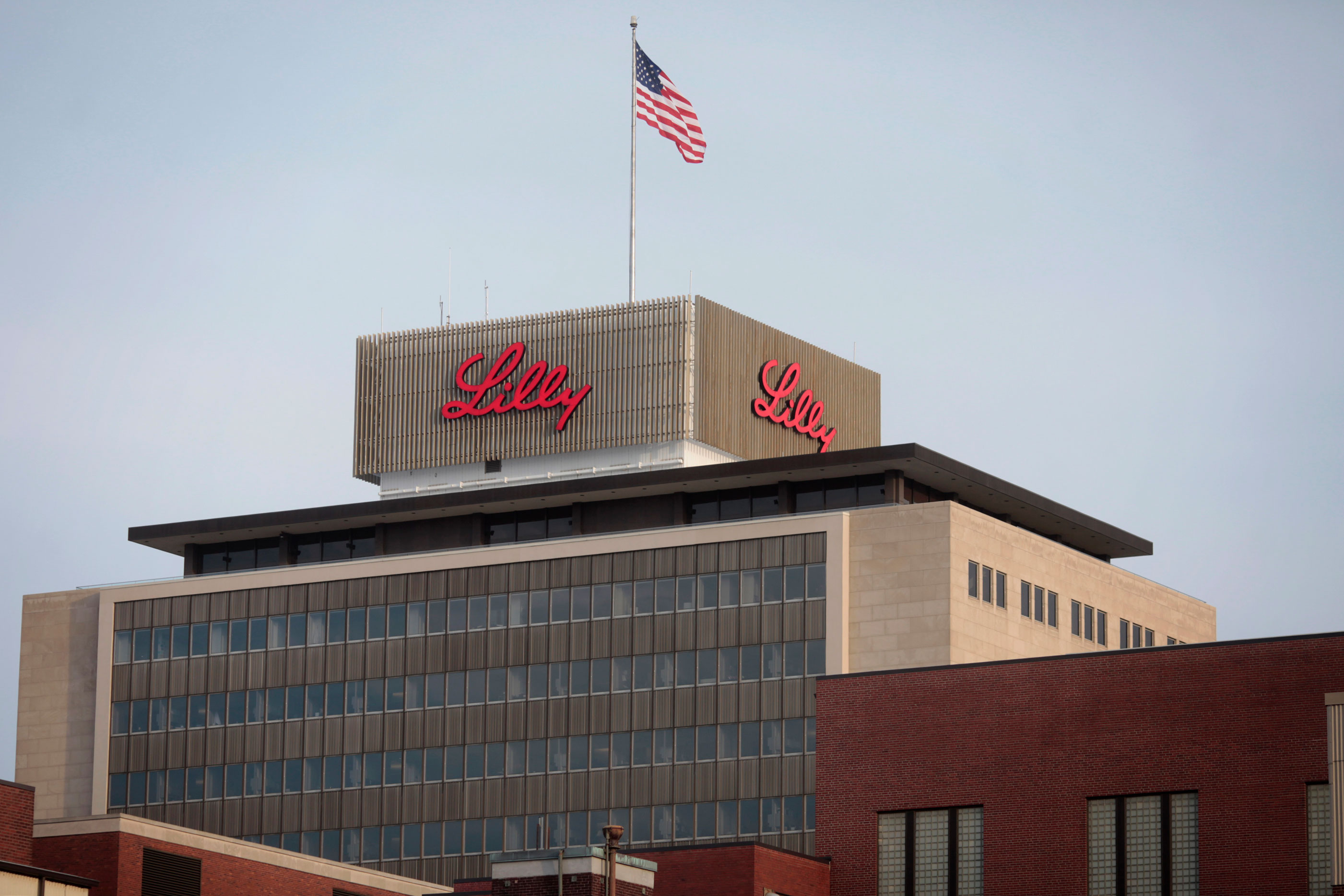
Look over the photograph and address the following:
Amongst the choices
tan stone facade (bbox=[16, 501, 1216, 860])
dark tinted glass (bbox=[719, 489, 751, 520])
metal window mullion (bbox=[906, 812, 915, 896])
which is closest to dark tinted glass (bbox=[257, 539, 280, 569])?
tan stone facade (bbox=[16, 501, 1216, 860])

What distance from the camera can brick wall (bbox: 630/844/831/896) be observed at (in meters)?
74.9

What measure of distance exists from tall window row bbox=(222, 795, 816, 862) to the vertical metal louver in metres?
24.4

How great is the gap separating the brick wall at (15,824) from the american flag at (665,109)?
50955 mm

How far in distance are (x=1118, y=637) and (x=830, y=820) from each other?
158ft

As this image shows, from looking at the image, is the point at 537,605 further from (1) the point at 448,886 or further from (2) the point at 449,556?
(1) the point at 448,886

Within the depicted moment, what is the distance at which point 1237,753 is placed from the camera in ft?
230

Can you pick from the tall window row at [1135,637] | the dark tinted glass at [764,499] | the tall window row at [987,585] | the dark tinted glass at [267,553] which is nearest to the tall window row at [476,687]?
the tall window row at [987,585]

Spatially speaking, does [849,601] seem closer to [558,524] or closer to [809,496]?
[809,496]

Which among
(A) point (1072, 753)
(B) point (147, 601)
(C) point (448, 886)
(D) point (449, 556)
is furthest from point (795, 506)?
(A) point (1072, 753)

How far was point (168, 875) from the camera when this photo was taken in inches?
3189

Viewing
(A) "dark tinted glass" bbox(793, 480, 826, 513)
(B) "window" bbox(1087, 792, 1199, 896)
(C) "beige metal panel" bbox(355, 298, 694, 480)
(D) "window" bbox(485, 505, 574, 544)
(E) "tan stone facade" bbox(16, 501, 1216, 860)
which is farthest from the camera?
(D) "window" bbox(485, 505, 574, 544)

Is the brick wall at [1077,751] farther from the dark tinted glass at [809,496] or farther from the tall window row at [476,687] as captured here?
the dark tinted glass at [809,496]

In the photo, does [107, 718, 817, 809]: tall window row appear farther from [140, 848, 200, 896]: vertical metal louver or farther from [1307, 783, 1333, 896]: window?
[1307, 783, 1333, 896]: window

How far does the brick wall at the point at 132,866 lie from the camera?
79.0 m
